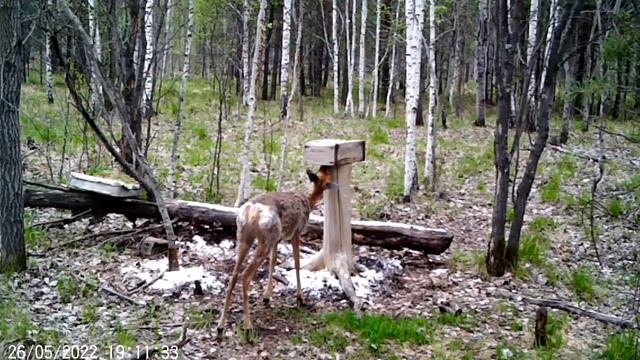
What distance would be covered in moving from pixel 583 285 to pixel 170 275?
4.34 metres

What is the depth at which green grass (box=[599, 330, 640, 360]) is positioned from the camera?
445 cm

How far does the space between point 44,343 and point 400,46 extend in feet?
79.3

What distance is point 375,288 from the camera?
6.09 meters

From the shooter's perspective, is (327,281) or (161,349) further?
(327,281)

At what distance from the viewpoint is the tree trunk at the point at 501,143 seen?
620cm

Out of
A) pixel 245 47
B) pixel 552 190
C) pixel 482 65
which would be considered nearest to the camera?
pixel 552 190

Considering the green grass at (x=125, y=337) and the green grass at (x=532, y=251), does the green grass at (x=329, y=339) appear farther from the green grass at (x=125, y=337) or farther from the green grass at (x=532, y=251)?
the green grass at (x=532, y=251)

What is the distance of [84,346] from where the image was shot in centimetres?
443

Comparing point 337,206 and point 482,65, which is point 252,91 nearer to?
point 337,206

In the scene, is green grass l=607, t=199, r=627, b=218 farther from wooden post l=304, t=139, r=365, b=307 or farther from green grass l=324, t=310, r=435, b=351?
green grass l=324, t=310, r=435, b=351

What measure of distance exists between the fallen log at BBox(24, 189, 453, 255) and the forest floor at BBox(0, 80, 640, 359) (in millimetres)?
201

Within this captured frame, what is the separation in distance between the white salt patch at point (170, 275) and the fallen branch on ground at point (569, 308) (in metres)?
2.94

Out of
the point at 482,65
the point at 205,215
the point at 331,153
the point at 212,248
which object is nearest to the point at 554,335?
the point at 331,153

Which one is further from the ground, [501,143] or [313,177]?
[501,143]
